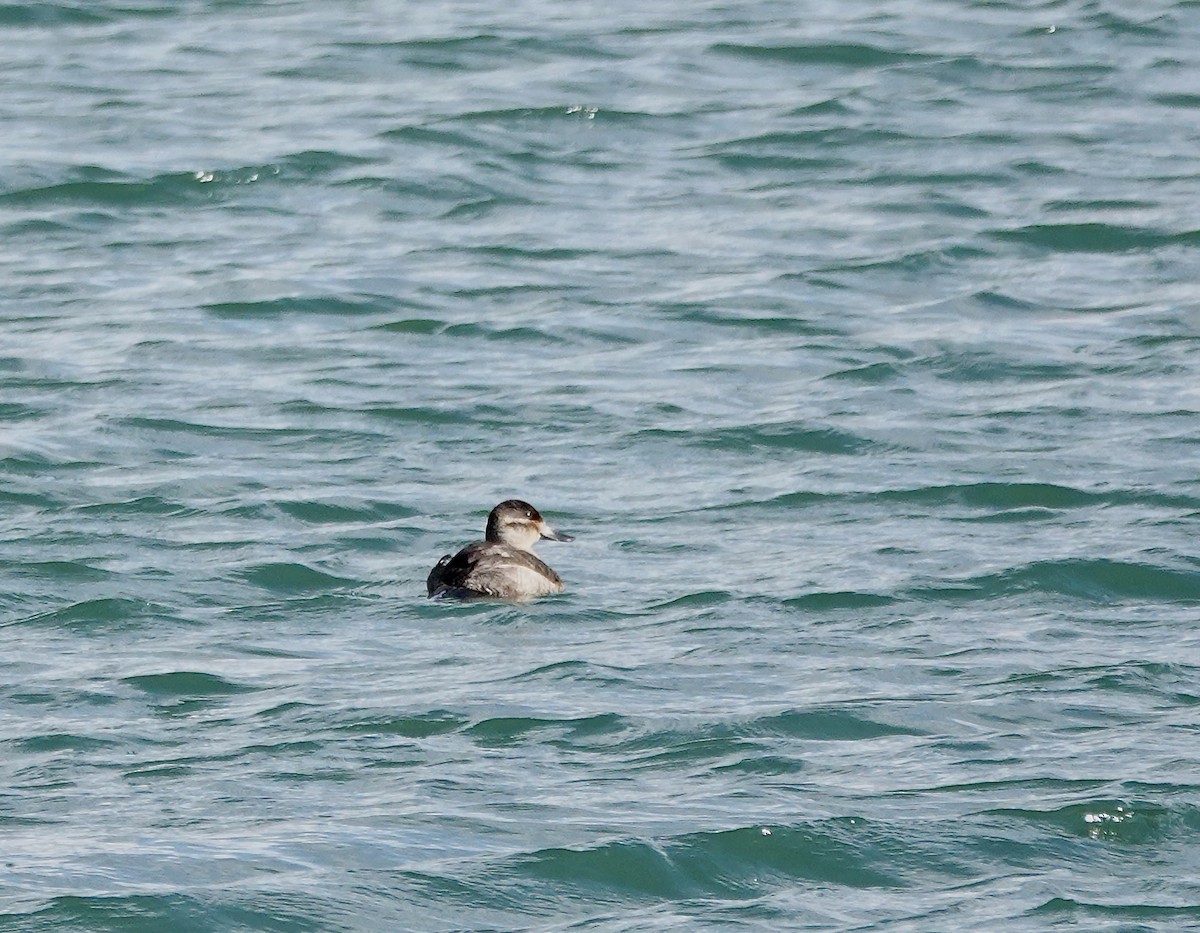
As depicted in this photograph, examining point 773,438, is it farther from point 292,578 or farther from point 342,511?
point 292,578

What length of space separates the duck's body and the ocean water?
0.38 feet

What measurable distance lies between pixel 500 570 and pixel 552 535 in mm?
729

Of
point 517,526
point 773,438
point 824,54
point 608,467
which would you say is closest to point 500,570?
point 517,526

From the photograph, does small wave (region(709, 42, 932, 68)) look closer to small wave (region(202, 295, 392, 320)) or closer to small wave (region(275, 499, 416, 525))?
small wave (region(202, 295, 392, 320))

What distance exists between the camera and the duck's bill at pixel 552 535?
1028cm

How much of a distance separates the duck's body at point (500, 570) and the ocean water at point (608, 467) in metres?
0.12

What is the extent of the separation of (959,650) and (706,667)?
91 cm

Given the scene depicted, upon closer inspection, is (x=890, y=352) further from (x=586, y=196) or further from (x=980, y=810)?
(x=980, y=810)

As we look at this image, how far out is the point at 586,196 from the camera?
1681cm

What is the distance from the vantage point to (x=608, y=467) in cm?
1163

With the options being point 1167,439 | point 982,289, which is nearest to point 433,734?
point 1167,439

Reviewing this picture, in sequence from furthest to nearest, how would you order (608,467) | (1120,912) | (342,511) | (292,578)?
(608,467) < (342,511) < (292,578) < (1120,912)

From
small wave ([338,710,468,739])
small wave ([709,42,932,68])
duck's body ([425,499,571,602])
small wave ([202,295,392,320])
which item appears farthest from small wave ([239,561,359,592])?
small wave ([709,42,932,68])

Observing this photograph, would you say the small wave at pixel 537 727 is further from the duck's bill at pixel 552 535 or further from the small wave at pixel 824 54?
the small wave at pixel 824 54
